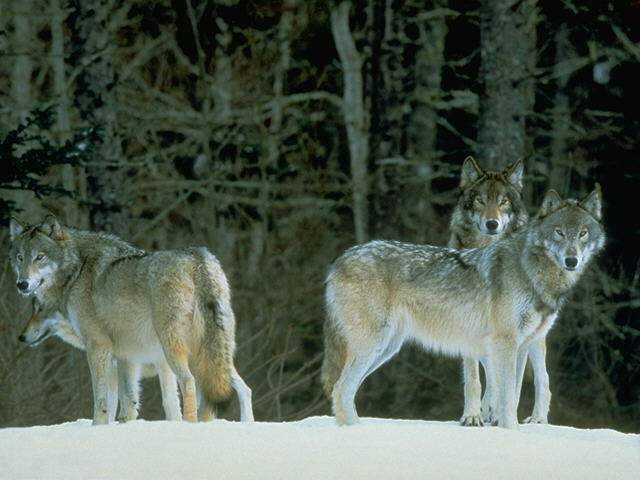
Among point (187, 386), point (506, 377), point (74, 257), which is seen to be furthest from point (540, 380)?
point (74, 257)

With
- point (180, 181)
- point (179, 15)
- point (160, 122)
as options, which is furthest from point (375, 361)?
point (160, 122)

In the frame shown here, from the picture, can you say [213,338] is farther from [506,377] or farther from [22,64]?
[22,64]

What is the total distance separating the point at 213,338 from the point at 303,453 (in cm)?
184

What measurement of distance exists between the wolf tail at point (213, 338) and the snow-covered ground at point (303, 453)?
2.27 ft

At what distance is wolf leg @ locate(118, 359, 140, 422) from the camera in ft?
35.6

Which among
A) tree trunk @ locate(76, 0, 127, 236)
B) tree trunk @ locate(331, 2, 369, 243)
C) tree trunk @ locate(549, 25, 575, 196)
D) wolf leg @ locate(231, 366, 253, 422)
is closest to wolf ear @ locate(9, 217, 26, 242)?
wolf leg @ locate(231, 366, 253, 422)

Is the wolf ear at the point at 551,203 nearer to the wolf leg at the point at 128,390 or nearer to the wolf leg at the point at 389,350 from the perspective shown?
the wolf leg at the point at 389,350

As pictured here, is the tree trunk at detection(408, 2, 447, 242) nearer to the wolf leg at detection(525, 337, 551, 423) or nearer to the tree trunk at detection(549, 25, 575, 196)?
the tree trunk at detection(549, 25, 575, 196)

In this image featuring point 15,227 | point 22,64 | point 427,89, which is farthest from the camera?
point 22,64

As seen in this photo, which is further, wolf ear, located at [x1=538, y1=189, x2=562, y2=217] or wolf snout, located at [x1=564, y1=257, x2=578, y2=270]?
wolf ear, located at [x1=538, y1=189, x2=562, y2=217]

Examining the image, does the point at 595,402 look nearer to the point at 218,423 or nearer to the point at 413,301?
the point at 413,301

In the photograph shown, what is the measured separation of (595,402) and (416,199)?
3.55 meters

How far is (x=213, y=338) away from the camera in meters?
10.3

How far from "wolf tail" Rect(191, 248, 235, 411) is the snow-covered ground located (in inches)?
27.2
